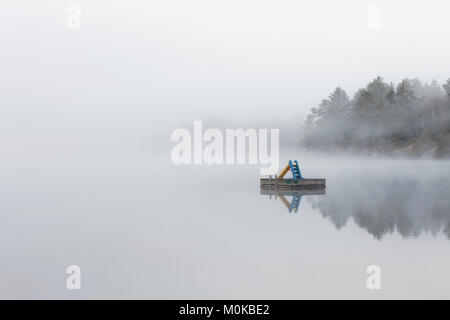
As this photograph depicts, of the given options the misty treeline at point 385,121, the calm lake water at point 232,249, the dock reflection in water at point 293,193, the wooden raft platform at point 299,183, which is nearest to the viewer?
the calm lake water at point 232,249

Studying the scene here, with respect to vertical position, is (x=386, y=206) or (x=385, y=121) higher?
(x=385, y=121)

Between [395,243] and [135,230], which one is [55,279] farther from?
[395,243]

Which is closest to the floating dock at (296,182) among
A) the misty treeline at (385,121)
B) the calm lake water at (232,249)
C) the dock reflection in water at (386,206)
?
the dock reflection in water at (386,206)

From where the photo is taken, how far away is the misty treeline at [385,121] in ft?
414

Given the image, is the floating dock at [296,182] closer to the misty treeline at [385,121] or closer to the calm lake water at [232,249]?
the calm lake water at [232,249]

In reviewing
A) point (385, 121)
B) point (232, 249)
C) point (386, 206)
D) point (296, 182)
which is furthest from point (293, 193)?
point (385, 121)

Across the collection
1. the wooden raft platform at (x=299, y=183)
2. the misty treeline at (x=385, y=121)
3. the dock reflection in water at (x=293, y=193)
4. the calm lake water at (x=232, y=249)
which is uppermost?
the misty treeline at (x=385, y=121)

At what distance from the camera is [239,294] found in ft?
66.1

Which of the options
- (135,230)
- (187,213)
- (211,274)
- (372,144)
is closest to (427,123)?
(372,144)

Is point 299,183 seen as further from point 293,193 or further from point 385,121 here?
point 385,121

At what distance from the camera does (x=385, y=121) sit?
427 feet

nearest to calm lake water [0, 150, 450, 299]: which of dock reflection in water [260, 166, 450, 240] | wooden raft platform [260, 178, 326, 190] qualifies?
dock reflection in water [260, 166, 450, 240]

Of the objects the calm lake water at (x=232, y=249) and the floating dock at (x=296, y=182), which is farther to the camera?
the floating dock at (x=296, y=182)
